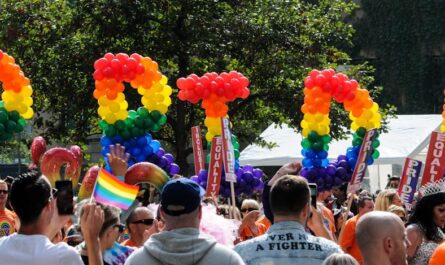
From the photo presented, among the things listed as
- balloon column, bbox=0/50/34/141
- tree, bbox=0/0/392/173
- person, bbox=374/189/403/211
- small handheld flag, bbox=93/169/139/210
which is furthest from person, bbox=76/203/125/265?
tree, bbox=0/0/392/173

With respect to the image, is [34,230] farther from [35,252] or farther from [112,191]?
[112,191]

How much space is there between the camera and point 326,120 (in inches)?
510

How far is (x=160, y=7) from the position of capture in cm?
2423

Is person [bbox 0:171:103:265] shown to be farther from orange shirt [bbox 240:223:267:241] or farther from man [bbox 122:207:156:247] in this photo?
orange shirt [bbox 240:223:267:241]

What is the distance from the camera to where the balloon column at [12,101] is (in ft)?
40.7

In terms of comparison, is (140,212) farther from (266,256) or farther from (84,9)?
(84,9)

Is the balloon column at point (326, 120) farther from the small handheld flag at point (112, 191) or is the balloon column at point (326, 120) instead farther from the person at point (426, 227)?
the small handheld flag at point (112, 191)

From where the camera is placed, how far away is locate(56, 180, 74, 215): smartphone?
17.3ft

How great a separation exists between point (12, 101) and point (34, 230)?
796cm

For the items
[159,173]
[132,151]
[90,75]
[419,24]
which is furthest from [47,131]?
[419,24]

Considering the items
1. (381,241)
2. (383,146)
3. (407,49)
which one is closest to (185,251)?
(381,241)

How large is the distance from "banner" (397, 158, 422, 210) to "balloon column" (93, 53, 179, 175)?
10.4 feet

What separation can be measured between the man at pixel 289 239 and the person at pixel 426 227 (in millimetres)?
2014

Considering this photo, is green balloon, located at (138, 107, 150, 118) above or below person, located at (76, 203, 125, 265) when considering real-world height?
below
